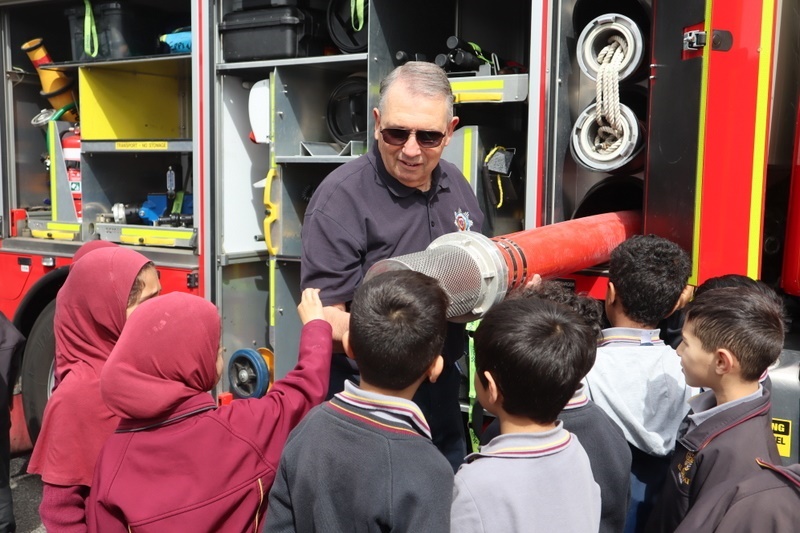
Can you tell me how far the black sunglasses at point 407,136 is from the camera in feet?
7.19

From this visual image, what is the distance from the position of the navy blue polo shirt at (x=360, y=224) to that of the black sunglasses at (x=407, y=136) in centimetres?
13

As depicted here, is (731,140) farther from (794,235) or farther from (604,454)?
(604,454)

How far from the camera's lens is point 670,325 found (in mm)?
2709

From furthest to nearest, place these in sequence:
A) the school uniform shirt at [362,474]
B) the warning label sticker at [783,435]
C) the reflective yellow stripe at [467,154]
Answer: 1. the reflective yellow stripe at [467,154]
2. the warning label sticker at [783,435]
3. the school uniform shirt at [362,474]

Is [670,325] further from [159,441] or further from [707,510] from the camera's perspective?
[159,441]

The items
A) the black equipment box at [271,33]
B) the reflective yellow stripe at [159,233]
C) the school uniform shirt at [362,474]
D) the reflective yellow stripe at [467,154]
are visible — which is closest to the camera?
the school uniform shirt at [362,474]

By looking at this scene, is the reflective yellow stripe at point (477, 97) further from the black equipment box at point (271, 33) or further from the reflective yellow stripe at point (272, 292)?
the reflective yellow stripe at point (272, 292)

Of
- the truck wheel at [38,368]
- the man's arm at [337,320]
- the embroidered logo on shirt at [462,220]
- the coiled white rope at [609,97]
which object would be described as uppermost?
the coiled white rope at [609,97]

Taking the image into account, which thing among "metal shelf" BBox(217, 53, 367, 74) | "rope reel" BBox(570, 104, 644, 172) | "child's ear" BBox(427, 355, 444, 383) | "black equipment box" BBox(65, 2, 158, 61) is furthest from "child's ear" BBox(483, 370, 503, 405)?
"black equipment box" BBox(65, 2, 158, 61)

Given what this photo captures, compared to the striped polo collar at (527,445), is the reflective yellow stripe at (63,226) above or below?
above

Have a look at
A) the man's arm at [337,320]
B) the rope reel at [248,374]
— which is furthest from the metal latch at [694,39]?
the rope reel at [248,374]

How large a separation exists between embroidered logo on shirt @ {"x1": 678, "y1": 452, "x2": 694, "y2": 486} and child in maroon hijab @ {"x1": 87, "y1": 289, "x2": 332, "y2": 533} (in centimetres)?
95

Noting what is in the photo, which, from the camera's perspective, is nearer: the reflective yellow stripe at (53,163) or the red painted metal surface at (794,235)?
the red painted metal surface at (794,235)

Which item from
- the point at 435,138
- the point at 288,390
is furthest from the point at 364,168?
the point at 288,390
